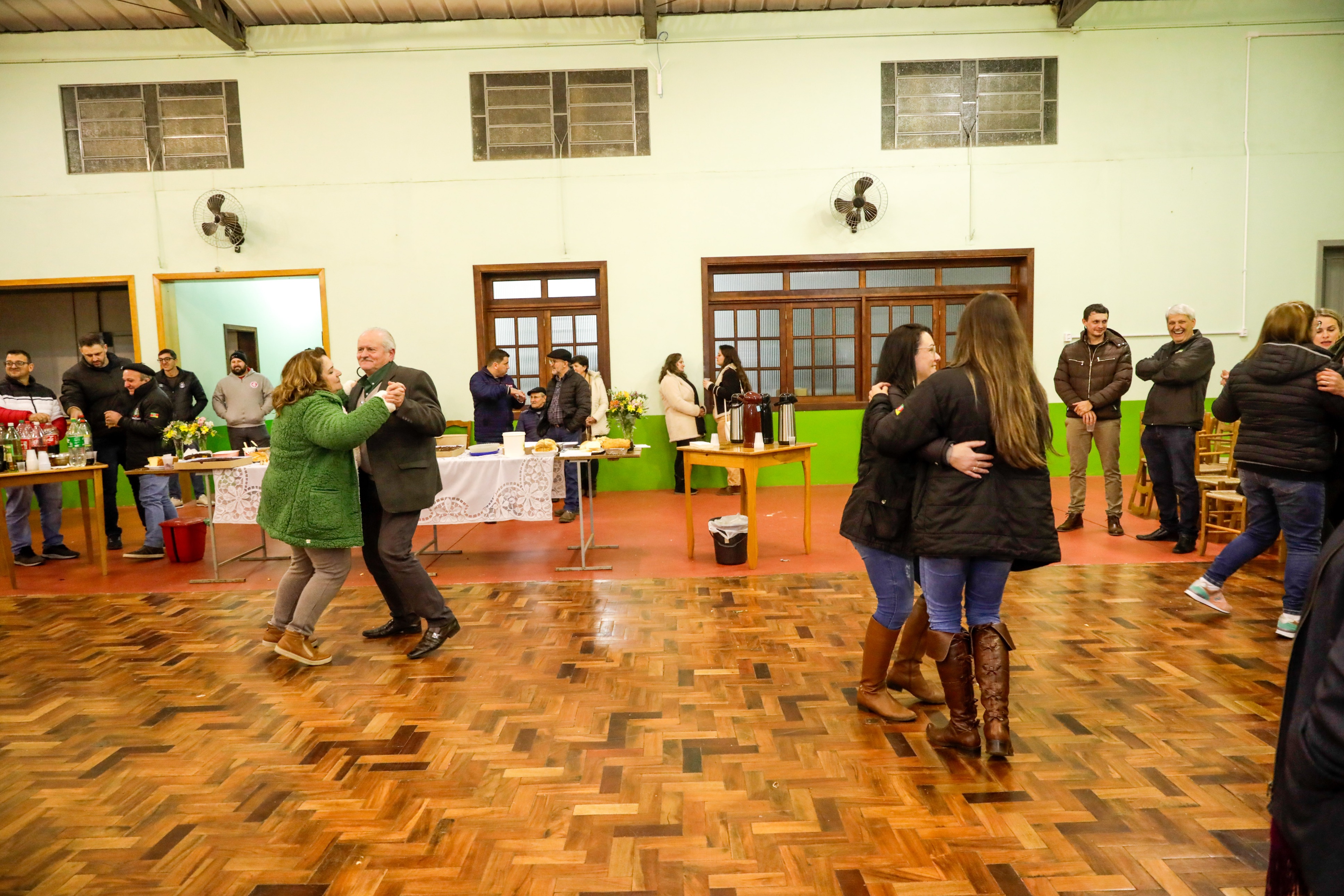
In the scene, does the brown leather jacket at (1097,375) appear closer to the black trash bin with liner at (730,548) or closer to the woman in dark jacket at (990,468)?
the black trash bin with liner at (730,548)

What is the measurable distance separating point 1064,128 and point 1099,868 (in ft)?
27.7

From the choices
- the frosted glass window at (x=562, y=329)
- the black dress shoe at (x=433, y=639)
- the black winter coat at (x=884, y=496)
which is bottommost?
the black dress shoe at (x=433, y=639)

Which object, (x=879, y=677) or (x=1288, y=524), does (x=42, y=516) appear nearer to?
(x=879, y=677)

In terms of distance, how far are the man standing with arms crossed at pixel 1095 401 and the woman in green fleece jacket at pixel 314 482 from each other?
4909 mm

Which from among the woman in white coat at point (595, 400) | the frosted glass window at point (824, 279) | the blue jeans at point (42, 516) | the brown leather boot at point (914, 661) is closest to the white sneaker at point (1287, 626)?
the brown leather boot at point (914, 661)

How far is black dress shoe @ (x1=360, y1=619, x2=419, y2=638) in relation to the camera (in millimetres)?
4309

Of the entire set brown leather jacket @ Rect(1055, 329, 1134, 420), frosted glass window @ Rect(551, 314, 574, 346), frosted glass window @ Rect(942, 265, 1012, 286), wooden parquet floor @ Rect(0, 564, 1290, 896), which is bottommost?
wooden parquet floor @ Rect(0, 564, 1290, 896)

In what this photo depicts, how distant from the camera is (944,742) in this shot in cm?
286

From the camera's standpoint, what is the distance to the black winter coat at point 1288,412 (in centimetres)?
370

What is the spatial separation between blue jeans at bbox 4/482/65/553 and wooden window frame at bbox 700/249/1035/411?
592 centimetres

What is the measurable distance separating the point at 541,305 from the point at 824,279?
122 inches

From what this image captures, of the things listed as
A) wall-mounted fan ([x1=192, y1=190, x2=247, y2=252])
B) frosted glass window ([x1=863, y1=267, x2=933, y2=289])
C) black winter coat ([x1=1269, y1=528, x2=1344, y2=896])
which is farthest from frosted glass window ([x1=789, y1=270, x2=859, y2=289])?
black winter coat ([x1=1269, y1=528, x2=1344, y2=896])

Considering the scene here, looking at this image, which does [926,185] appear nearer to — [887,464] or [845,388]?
[845,388]

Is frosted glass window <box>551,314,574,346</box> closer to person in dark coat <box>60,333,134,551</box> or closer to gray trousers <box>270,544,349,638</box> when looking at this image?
person in dark coat <box>60,333,134,551</box>
